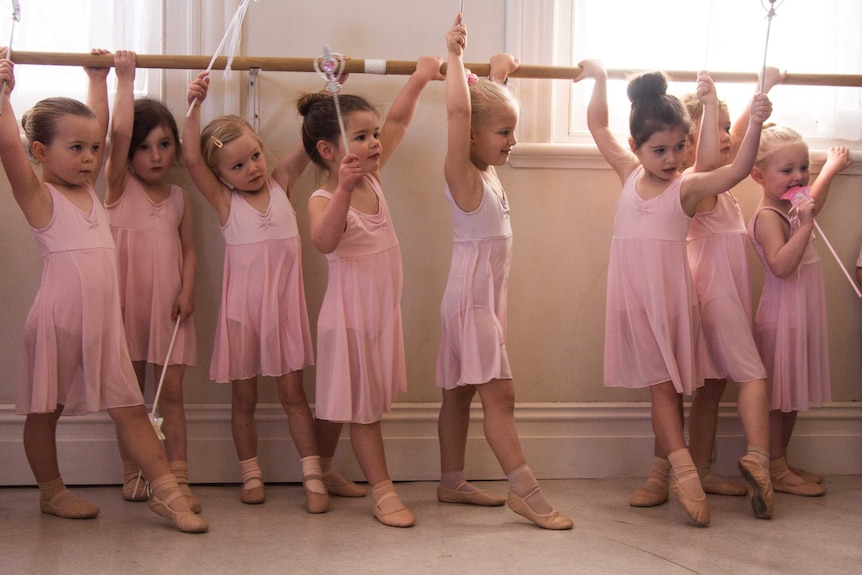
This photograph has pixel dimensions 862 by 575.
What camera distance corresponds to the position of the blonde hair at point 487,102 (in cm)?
239

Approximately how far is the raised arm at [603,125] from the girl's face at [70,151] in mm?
1354

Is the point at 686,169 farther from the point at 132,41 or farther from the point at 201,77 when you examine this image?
the point at 132,41

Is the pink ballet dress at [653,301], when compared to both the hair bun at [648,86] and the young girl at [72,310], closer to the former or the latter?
the hair bun at [648,86]

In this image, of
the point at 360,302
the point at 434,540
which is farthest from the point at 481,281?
the point at 434,540

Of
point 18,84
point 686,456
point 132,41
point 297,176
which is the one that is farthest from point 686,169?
point 18,84

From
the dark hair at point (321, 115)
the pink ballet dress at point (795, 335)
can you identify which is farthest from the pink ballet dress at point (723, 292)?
the dark hair at point (321, 115)

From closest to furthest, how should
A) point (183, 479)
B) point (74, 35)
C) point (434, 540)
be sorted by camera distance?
1. point (434, 540)
2. point (183, 479)
3. point (74, 35)

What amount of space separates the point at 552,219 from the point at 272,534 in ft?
4.11

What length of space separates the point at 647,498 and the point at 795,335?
0.66 m

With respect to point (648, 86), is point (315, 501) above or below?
below

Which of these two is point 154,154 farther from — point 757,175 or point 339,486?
point 757,175

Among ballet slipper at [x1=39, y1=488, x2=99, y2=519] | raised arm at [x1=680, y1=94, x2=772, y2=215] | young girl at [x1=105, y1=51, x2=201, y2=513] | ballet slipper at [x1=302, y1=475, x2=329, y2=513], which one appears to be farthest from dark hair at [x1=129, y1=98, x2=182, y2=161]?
raised arm at [x1=680, y1=94, x2=772, y2=215]

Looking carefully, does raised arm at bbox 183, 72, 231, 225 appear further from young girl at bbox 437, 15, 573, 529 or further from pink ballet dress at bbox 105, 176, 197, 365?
young girl at bbox 437, 15, 573, 529

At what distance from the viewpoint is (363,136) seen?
246cm
